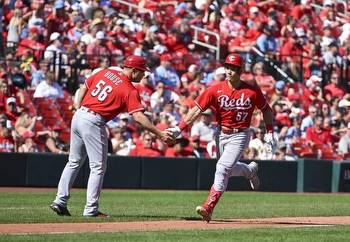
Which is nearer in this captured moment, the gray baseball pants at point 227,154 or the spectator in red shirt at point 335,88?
the gray baseball pants at point 227,154

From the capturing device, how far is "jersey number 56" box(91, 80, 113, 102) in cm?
1169

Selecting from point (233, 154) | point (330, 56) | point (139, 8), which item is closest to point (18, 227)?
point (233, 154)

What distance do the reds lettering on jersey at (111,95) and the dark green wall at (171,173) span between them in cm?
712

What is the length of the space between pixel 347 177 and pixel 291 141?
178 centimetres

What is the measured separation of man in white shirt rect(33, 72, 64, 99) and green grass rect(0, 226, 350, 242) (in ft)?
35.9

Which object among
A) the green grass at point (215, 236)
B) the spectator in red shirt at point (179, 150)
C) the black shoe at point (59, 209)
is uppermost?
the green grass at point (215, 236)

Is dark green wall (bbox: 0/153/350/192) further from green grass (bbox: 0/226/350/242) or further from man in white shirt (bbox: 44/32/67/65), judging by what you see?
Answer: green grass (bbox: 0/226/350/242)

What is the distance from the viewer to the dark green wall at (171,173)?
742 inches

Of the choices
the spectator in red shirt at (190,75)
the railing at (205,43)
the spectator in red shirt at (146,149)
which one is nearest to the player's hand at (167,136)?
the spectator in red shirt at (146,149)

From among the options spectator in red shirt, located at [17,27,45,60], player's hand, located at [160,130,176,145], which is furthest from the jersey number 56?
spectator in red shirt, located at [17,27,45,60]

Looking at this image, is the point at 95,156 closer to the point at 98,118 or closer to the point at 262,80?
the point at 98,118

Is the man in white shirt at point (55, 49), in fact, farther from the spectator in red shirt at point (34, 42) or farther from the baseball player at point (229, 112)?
the baseball player at point (229, 112)

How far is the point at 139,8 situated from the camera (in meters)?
25.1

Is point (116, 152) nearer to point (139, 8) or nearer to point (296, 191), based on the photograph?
point (296, 191)
